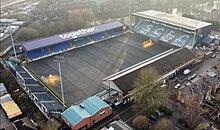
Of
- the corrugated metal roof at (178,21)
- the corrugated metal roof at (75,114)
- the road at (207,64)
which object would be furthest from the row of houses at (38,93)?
the corrugated metal roof at (178,21)

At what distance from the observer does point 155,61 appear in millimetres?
31844

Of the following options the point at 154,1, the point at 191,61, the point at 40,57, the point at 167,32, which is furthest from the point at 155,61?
the point at 154,1

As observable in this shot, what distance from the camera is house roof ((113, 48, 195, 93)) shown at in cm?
2745

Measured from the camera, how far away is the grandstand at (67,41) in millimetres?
37125

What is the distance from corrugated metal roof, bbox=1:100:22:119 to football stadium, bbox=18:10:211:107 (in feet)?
16.7

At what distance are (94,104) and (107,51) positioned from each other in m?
15.2

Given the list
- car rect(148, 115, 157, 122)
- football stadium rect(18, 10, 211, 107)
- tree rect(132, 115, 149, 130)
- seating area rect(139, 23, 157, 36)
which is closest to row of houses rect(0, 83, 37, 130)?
football stadium rect(18, 10, 211, 107)

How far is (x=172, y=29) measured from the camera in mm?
42750

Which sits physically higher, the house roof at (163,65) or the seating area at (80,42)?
the seating area at (80,42)

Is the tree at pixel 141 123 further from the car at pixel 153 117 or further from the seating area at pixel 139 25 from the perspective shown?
the seating area at pixel 139 25

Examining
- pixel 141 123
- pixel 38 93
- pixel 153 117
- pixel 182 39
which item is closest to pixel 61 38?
pixel 38 93

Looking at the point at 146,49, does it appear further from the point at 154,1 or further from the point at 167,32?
the point at 154,1

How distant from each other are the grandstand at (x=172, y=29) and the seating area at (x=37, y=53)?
18.5 metres

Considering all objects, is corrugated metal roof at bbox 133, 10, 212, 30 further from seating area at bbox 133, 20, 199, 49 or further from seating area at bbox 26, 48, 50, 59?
seating area at bbox 26, 48, 50, 59
